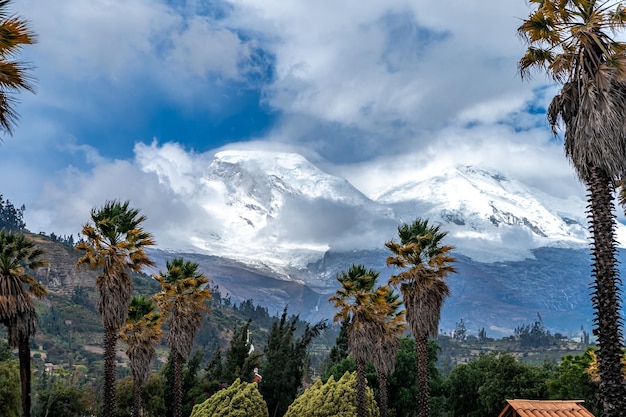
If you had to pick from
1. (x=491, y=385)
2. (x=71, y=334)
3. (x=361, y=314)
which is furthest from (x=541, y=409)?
(x=71, y=334)

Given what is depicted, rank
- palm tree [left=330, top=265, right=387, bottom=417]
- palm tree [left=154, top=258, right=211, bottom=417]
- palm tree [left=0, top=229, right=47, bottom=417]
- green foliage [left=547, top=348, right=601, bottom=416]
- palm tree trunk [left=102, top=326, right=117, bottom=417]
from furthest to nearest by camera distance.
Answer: green foliage [left=547, top=348, right=601, bottom=416] → palm tree [left=330, top=265, right=387, bottom=417] → palm tree [left=154, top=258, right=211, bottom=417] → palm tree trunk [left=102, top=326, right=117, bottom=417] → palm tree [left=0, top=229, right=47, bottom=417]

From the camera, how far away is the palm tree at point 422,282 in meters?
32.2

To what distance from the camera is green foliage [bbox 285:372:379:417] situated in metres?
39.0

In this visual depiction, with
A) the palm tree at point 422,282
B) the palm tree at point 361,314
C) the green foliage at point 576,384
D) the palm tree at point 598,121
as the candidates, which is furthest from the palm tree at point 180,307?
the green foliage at point 576,384

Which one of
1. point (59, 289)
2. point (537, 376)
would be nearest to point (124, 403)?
point (537, 376)

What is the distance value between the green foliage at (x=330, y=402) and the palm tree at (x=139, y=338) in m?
10.6

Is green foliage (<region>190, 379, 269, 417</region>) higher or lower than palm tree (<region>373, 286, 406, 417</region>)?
A: lower

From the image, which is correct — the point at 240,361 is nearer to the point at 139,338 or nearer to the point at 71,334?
the point at 139,338

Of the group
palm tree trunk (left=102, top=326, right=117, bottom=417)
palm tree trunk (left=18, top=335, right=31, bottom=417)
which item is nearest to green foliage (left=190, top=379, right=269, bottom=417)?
palm tree trunk (left=102, top=326, right=117, bottom=417)

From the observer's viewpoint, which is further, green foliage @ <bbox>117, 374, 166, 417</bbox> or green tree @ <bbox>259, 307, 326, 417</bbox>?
green tree @ <bbox>259, 307, 326, 417</bbox>

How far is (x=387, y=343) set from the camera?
40.2 metres

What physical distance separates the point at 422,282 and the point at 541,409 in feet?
47.4

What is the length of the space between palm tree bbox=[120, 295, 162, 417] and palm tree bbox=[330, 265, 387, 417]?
9942mm

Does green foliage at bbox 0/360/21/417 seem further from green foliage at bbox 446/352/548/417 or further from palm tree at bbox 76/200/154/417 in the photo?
green foliage at bbox 446/352/548/417
